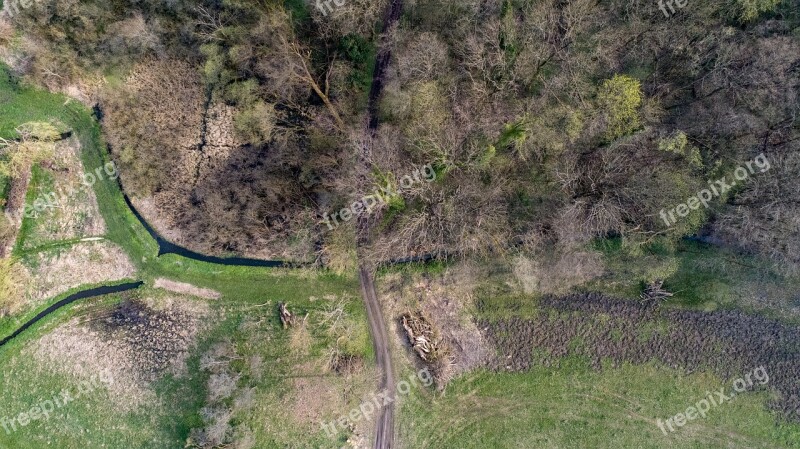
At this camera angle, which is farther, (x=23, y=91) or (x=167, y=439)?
(x=23, y=91)

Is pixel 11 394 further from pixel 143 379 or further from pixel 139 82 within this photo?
pixel 139 82

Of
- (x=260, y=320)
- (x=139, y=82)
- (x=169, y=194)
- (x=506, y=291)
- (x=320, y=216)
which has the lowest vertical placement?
(x=506, y=291)

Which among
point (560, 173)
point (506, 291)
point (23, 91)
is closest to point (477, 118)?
point (560, 173)

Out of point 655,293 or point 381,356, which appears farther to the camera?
point 381,356
